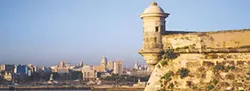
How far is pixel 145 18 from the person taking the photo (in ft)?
65.7

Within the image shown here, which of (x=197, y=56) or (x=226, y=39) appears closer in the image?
(x=226, y=39)

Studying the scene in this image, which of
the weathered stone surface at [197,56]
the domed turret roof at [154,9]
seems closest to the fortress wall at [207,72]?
the weathered stone surface at [197,56]

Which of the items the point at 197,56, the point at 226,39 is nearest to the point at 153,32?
the point at 197,56

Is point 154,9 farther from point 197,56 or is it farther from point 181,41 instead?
point 197,56

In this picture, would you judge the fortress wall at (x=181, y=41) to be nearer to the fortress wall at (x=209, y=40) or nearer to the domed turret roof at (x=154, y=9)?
the fortress wall at (x=209, y=40)

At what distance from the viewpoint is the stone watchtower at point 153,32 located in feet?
64.7

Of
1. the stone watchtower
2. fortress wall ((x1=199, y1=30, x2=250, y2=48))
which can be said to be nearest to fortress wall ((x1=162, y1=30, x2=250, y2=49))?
fortress wall ((x1=199, y1=30, x2=250, y2=48))

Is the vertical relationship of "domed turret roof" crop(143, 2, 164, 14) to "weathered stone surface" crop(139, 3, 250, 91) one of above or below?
above

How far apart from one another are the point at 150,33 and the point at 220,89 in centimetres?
412

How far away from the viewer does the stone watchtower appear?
64.7 ft

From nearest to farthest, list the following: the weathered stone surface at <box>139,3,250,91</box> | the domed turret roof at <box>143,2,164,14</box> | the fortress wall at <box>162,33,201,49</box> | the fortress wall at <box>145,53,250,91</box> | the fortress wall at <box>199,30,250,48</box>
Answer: the fortress wall at <box>145,53,250,91</box> < the weathered stone surface at <box>139,3,250,91</box> < the fortress wall at <box>199,30,250,48</box> < the fortress wall at <box>162,33,201,49</box> < the domed turret roof at <box>143,2,164,14</box>

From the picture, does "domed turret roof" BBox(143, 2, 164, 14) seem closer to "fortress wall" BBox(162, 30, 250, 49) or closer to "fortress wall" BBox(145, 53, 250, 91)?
"fortress wall" BBox(162, 30, 250, 49)

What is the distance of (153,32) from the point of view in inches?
783

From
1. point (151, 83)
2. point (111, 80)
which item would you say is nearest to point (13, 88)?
point (111, 80)
